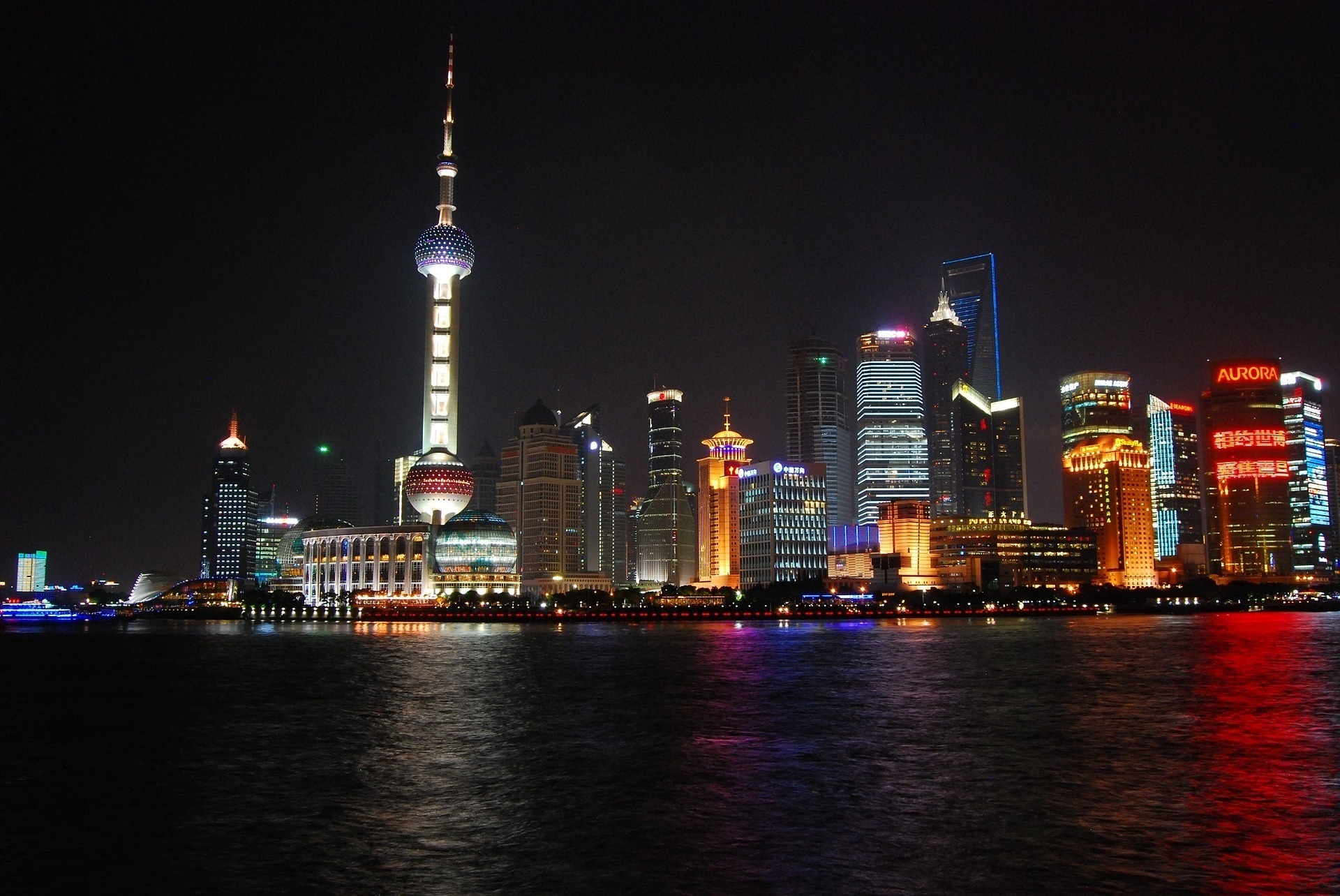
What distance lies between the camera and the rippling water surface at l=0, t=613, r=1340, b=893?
88.5ft

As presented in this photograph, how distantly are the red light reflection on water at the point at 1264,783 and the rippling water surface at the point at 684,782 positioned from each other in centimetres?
17

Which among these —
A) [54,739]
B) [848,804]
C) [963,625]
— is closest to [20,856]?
[848,804]

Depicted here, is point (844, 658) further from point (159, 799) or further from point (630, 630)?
point (630, 630)

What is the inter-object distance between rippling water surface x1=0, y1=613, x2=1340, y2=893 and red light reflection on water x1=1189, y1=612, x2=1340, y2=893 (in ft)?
0.55

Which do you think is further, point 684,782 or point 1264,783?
point 684,782

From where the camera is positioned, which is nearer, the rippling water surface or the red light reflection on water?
the red light reflection on water

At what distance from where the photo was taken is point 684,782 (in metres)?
38.6

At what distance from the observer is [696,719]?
5506cm

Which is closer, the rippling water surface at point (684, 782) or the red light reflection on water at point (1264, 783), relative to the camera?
the red light reflection on water at point (1264, 783)

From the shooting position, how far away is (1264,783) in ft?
122

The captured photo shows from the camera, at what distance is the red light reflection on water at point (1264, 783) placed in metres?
26.5

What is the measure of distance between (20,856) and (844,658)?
76108 mm

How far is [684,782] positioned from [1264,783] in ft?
59.8

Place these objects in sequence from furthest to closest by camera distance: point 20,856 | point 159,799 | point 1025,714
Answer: point 1025,714 → point 159,799 → point 20,856
